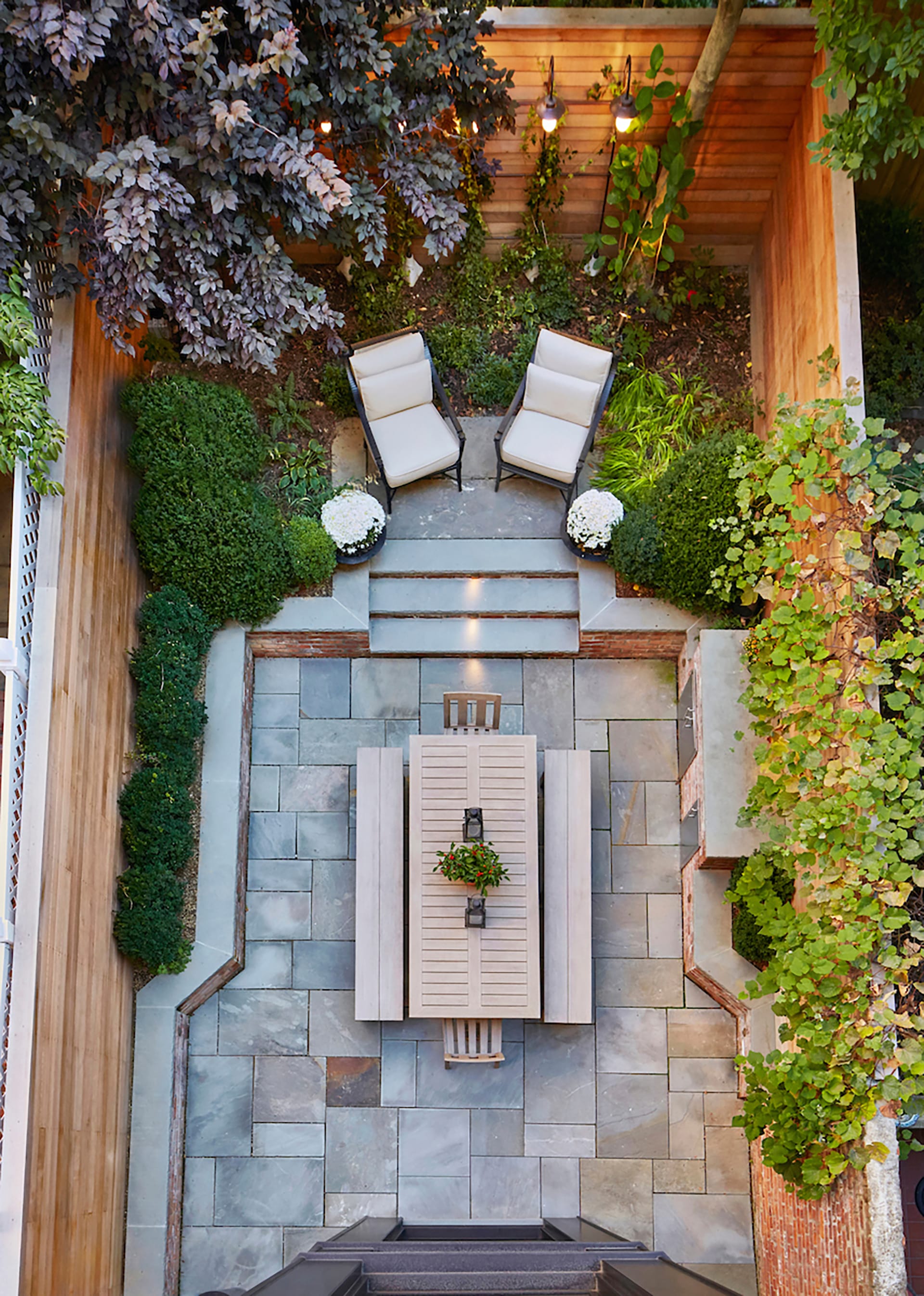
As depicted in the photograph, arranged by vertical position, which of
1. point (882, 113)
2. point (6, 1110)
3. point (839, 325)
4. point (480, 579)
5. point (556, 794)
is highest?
point (882, 113)

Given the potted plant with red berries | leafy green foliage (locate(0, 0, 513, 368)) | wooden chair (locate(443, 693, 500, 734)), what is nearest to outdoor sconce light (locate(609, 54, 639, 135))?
leafy green foliage (locate(0, 0, 513, 368))

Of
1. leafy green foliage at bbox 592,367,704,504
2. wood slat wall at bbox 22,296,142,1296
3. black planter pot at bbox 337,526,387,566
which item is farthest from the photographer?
leafy green foliage at bbox 592,367,704,504

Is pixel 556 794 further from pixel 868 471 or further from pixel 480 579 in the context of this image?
pixel 868 471

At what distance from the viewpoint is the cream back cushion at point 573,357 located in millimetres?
6031

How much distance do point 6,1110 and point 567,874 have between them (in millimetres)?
2836

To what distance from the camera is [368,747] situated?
19.5 feet

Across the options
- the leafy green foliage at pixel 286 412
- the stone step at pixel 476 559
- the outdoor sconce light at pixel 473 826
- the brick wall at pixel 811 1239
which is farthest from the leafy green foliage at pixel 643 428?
the brick wall at pixel 811 1239

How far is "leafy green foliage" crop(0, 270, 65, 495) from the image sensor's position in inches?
171

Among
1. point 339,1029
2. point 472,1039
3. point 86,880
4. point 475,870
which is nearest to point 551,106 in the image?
point 475,870

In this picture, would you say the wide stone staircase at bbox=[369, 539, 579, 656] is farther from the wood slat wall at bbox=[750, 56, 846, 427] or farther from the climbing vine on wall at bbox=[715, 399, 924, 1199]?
the wood slat wall at bbox=[750, 56, 846, 427]

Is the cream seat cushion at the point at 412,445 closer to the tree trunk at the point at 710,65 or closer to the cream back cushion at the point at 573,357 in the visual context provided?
the cream back cushion at the point at 573,357

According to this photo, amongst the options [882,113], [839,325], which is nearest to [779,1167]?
[839,325]

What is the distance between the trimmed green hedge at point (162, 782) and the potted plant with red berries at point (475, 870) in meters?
1.48

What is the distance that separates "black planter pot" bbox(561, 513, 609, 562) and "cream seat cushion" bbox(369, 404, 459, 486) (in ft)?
2.57
